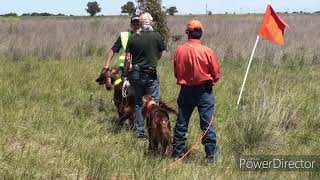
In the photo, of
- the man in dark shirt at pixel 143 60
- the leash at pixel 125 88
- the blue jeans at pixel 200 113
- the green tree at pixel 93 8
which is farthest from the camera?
the green tree at pixel 93 8

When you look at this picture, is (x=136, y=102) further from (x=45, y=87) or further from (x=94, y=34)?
(x=94, y=34)

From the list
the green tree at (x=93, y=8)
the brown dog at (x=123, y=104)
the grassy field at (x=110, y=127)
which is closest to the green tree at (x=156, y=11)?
the grassy field at (x=110, y=127)

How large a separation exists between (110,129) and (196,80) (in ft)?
7.37

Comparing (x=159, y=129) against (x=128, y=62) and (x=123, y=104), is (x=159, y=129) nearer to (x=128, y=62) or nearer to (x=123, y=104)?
(x=128, y=62)

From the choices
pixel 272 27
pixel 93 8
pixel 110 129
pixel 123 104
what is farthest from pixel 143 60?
pixel 93 8

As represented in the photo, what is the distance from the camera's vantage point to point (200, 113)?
6.27 meters

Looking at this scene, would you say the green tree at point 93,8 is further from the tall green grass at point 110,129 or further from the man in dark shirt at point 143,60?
the man in dark shirt at point 143,60

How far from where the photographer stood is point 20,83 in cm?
1073

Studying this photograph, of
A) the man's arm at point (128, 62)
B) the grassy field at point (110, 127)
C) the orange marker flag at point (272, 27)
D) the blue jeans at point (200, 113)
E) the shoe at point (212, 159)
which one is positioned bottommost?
the shoe at point (212, 159)

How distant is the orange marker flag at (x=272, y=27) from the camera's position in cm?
862

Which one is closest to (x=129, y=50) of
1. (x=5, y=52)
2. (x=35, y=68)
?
(x=35, y=68)

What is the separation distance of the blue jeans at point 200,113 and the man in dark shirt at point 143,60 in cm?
104

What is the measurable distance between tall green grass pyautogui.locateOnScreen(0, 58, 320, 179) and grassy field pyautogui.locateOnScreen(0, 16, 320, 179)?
12 millimetres

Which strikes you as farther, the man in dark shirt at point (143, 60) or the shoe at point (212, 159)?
the man in dark shirt at point (143, 60)
